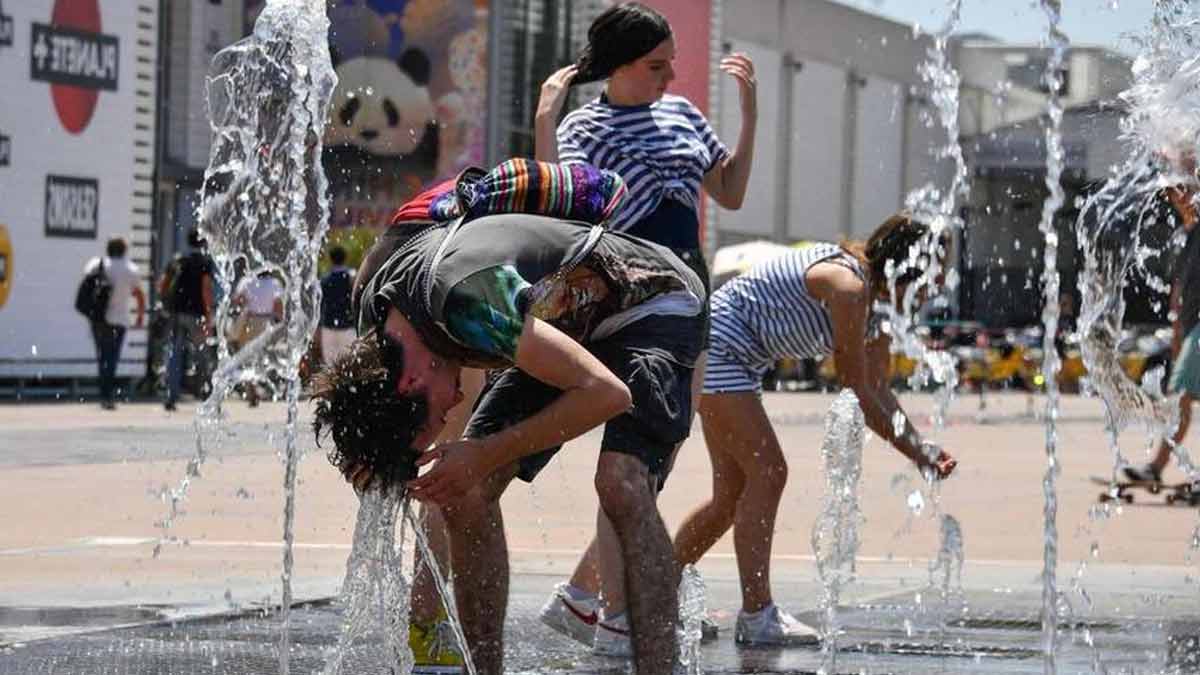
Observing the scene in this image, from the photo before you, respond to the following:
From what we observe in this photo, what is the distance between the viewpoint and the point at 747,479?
7184mm

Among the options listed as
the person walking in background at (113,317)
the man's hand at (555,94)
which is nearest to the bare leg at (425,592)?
the man's hand at (555,94)

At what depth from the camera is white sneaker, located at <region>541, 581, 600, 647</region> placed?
676cm

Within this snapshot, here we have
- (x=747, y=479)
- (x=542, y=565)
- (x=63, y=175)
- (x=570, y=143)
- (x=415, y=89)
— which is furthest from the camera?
(x=415, y=89)

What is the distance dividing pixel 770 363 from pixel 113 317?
1566cm

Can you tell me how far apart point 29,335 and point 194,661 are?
62.4 ft

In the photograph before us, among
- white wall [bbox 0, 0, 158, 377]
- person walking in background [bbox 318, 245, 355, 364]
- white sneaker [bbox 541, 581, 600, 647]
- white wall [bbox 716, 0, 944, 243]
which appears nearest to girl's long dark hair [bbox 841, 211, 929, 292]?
white sneaker [bbox 541, 581, 600, 647]

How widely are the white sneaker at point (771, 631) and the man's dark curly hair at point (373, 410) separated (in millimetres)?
2345

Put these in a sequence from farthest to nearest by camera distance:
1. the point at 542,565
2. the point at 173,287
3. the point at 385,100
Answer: the point at 385,100, the point at 173,287, the point at 542,565

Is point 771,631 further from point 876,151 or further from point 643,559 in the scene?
point 876,151

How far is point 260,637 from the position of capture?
6.93 m

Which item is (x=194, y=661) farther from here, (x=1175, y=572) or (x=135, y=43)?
(x=135, y=43)

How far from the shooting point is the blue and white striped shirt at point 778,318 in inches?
284

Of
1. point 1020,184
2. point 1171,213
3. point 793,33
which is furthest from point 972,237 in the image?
point 1171,213

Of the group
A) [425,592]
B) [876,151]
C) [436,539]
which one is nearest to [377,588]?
[425,592]
